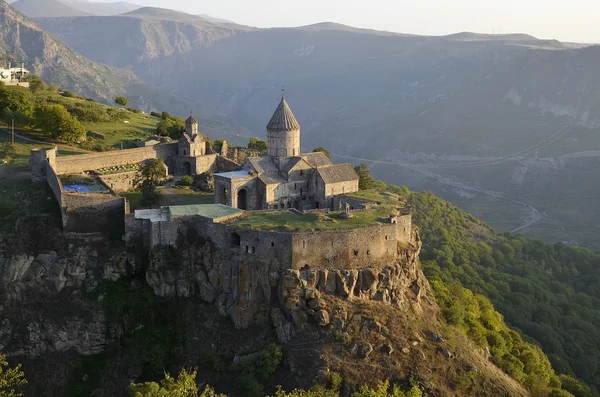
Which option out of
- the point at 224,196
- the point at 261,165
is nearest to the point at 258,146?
the point at 261,165

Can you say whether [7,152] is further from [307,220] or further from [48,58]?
[48,58]

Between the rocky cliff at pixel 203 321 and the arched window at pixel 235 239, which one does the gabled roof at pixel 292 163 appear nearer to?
the arched window at pixel 235 239

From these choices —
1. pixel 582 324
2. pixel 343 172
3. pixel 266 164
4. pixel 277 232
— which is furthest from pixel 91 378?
pixel 582 324

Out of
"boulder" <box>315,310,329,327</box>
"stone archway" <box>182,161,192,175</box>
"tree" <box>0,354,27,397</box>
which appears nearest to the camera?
"tree" <box>0,354,27,397</box>

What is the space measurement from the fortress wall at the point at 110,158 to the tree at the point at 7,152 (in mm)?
6955

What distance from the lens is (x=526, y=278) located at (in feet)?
246

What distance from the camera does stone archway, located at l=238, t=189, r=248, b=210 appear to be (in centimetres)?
5200

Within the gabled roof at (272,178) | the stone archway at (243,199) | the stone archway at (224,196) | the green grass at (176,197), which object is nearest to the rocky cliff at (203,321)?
the stone archway at (224,196)

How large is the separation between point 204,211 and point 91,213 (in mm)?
8159

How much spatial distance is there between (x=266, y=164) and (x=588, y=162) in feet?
377

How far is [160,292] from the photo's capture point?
41812mm

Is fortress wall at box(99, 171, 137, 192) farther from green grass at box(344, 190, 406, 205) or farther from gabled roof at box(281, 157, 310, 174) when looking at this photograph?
green grass at box(344, 190, 406, 205)

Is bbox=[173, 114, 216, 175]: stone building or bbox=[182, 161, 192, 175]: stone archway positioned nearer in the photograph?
bbox=[173, 114, 216, 175]: stone building

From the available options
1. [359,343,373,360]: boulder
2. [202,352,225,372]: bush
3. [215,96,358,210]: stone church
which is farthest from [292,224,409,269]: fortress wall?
[215,96,358,210]: stone church
